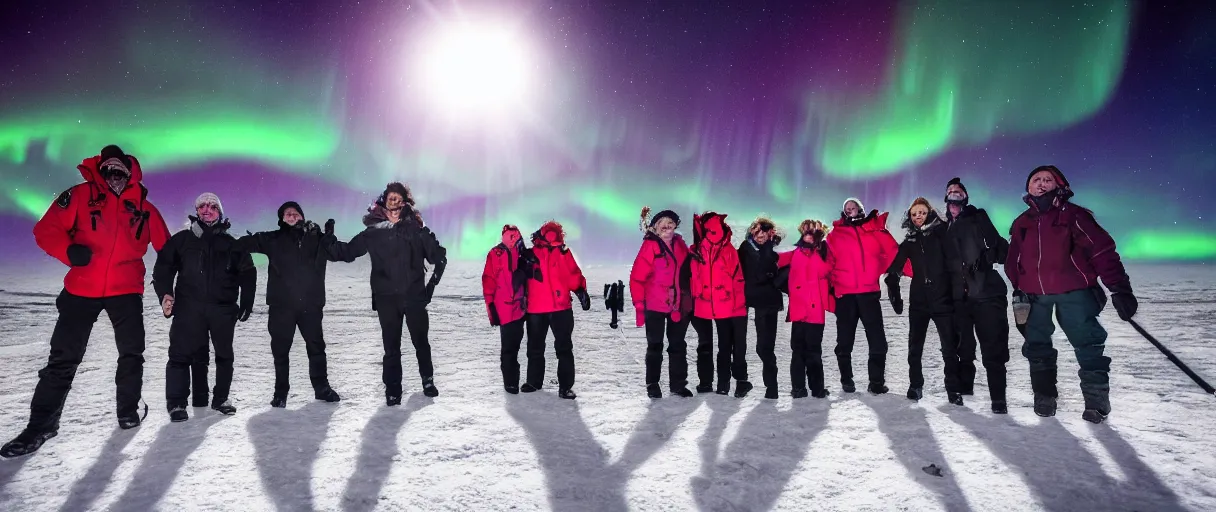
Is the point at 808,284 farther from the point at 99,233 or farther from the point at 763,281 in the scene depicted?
the point at 99,233

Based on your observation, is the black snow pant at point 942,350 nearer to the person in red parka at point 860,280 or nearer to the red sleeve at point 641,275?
the person in red parka at point 860,280

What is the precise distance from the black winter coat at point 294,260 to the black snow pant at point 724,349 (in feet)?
14.1

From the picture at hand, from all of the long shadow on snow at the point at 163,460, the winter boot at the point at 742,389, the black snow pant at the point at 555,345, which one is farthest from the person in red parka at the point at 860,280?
the long shadow on snow at the point at 163,460

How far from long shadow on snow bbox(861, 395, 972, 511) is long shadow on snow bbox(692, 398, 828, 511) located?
1.95 ft

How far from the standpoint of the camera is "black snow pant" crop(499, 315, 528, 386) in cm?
711

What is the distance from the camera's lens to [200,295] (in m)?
5.95

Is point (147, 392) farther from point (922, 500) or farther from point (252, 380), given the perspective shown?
point (922, 500)

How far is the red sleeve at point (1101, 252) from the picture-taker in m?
5.47

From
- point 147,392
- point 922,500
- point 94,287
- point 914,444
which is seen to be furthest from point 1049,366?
point 147,392

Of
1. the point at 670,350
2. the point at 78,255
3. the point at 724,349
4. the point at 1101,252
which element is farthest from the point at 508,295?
the point at 1101,252

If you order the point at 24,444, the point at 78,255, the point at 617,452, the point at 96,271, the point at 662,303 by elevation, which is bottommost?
the point at 617,452

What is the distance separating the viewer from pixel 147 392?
704cm

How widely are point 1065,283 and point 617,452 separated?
4.58 meters

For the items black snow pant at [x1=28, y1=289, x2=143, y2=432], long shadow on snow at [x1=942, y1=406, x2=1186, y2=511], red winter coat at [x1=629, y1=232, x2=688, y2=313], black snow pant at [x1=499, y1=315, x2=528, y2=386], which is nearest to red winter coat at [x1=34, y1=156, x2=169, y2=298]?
black snow pant at [x1=28, y1=289, x2=143, y2=432]
